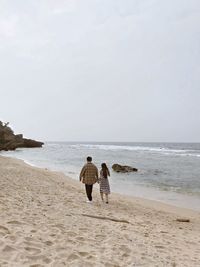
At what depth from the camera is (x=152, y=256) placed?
589 centimetres

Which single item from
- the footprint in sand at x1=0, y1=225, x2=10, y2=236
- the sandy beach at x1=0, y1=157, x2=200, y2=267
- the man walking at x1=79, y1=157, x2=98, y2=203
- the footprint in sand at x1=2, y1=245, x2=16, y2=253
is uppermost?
the man walking at x1=79, y1=157, x2=98, y2=203

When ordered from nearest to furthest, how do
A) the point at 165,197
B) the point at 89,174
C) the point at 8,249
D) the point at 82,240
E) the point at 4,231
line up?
the point at 8,249 → the point at 4,231 → the point at 82,240 → the point at 89,174 → the point at 165,197

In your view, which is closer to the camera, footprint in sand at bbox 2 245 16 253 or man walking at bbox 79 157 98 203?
footprint in sand at bbox 2 245 16 253

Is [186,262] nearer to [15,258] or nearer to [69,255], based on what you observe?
[69,255]

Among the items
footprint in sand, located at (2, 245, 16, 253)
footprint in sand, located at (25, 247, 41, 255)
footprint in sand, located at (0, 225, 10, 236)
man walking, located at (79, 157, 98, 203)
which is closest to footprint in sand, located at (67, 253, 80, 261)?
footprint in sand, located at (25, 247, 41, 255)

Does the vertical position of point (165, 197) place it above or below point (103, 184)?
below

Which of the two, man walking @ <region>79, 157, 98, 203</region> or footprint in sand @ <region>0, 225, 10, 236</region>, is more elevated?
man walking @ <region>79, 157, 98, 203</region>

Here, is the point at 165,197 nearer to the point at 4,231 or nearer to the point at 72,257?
the point at 4,231

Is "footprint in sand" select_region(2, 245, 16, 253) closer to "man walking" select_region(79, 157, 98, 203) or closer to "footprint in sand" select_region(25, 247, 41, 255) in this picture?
"footprint in sand" select_region(25, 247, 41, 255)

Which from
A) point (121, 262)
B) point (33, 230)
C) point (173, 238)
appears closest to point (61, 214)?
point (33, 230)

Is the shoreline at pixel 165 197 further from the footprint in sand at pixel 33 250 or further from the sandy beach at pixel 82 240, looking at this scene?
the footprint in sand at pixel 33 250

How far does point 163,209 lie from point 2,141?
65.4 m

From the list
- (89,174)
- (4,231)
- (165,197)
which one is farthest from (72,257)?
(165,197)

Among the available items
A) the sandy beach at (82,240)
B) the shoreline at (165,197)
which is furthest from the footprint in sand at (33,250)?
the shoreline at (165,197)
